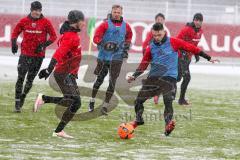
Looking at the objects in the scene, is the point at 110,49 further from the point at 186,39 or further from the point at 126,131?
the point at 126,131

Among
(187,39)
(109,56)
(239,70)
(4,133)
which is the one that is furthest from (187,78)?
(239,70)

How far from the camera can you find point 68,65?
12.2m

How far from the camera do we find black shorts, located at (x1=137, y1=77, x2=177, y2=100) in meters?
12.8

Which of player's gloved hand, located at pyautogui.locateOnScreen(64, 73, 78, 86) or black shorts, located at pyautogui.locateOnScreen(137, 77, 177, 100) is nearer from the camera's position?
player's gloved hand, located at pyautogui.locateOnScreen(64, 73, 78, 86)

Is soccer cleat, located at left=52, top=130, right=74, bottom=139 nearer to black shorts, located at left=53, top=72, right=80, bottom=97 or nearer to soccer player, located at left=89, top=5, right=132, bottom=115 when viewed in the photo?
black shorts, located at left=53, top=72, right=80, bottom=97

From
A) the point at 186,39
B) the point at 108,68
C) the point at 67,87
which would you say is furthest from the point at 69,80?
the point at 186,39

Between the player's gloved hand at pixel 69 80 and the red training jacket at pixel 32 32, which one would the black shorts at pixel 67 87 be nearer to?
the player's gloved hand at pixel 69 80

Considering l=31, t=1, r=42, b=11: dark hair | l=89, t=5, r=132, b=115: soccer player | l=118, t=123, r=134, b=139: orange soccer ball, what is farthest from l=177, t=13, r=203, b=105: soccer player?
l=118, t=123, r=134, b=139: orange soccer ball

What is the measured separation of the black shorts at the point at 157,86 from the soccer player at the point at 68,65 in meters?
1.25

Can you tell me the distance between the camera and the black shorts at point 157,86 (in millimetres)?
12812

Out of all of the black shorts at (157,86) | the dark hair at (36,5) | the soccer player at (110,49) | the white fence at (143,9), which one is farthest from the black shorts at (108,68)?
the white fence at (143,9)

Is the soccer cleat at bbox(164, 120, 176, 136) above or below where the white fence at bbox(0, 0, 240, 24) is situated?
above

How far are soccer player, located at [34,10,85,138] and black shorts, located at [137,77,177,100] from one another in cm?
125

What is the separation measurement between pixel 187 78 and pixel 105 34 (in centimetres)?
330
